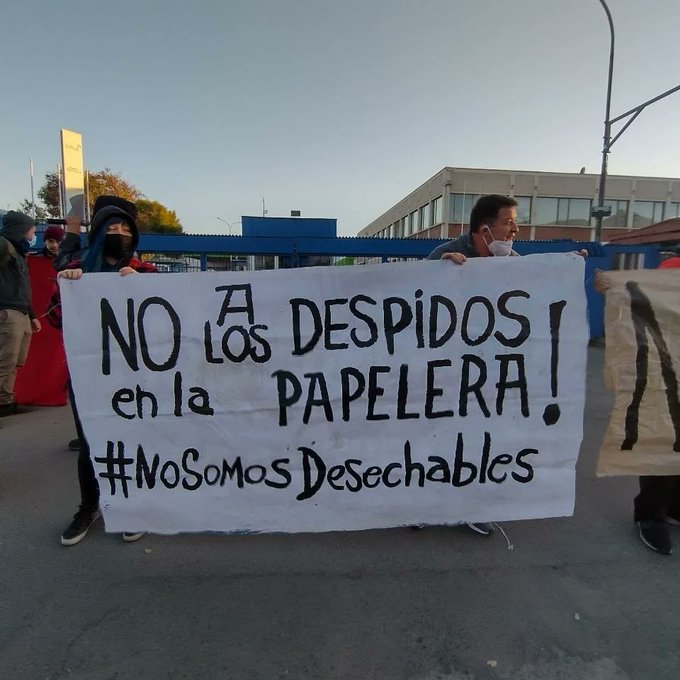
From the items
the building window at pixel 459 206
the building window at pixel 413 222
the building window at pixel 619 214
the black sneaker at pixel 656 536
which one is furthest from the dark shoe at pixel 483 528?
the building window at pixel 413 222

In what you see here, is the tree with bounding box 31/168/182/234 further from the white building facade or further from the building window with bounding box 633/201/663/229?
the building window with bounding box 633/201/663/229

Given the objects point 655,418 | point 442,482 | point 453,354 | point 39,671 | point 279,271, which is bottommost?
point 39,671

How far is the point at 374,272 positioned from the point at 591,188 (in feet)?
131

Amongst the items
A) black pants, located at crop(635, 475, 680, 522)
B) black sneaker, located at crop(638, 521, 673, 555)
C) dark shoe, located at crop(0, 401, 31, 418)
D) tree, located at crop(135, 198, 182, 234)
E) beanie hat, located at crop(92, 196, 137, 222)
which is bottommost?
dark shoe, located at crop(0, 401, 31, 418)

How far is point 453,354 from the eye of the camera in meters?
2.33

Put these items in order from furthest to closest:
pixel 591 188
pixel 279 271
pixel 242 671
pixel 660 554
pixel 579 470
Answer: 1. pixel 591 188
2. pixel 579 470
3. pixel 660 554
4. pixel 279 271
5. pixel 242 671

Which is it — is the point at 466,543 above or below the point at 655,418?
below

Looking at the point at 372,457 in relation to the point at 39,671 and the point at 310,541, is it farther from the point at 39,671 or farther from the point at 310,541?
the point at 39,671

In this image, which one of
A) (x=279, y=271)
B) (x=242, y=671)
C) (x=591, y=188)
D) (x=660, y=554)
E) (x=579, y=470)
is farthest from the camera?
(x=591, y=188)

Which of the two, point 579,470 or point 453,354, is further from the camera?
point 579,470

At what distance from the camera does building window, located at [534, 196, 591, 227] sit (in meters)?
35.7

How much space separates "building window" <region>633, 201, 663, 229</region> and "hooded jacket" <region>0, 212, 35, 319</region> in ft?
140

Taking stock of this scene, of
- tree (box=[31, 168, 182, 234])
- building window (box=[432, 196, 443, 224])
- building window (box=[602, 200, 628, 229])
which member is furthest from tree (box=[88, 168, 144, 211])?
building window (box=[602, 200, 628, 229])

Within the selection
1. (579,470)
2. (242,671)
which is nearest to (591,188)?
(579,470)
